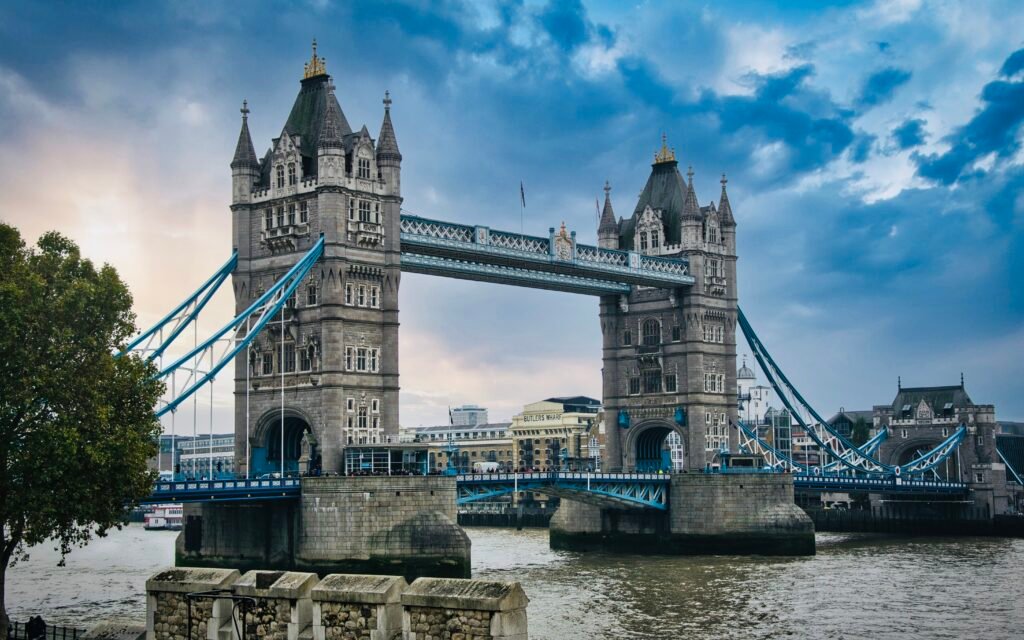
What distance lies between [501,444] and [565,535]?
96929mm

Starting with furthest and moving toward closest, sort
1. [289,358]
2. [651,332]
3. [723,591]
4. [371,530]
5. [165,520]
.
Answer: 1. [165,520]
2. [651,332]
3. [289,358]
4. [371,530]
5. [723,591]

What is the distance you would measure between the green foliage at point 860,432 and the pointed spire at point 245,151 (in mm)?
106839

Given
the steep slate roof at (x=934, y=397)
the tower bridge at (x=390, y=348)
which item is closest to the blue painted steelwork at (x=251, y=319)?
the tower bridge at (x=390, y=348)

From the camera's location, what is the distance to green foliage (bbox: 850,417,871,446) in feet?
549

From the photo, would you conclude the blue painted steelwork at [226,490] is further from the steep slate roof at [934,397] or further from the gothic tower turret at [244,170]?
the steep slate roof at [934,397]

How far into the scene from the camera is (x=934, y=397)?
128125 millimetres

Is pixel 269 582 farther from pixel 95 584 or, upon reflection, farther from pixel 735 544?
pixel 735 544

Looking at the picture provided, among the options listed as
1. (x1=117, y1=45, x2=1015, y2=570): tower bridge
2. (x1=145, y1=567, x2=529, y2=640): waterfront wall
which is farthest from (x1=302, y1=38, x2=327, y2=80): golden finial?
(x1=145, y1=567, x2=529, y2=640): waterfront wall

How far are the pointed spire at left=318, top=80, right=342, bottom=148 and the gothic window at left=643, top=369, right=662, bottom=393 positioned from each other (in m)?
35.5

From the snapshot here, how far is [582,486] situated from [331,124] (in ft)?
92.6

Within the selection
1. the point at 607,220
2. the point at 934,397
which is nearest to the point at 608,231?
the point at 607,220

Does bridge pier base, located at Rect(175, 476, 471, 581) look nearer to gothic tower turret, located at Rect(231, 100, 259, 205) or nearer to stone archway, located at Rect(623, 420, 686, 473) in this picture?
gothic tower turret, located at Rect(231, 100, 259, 205)

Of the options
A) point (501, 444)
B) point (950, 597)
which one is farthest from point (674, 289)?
point (501, 444)

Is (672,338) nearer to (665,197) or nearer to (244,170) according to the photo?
(665,197)
